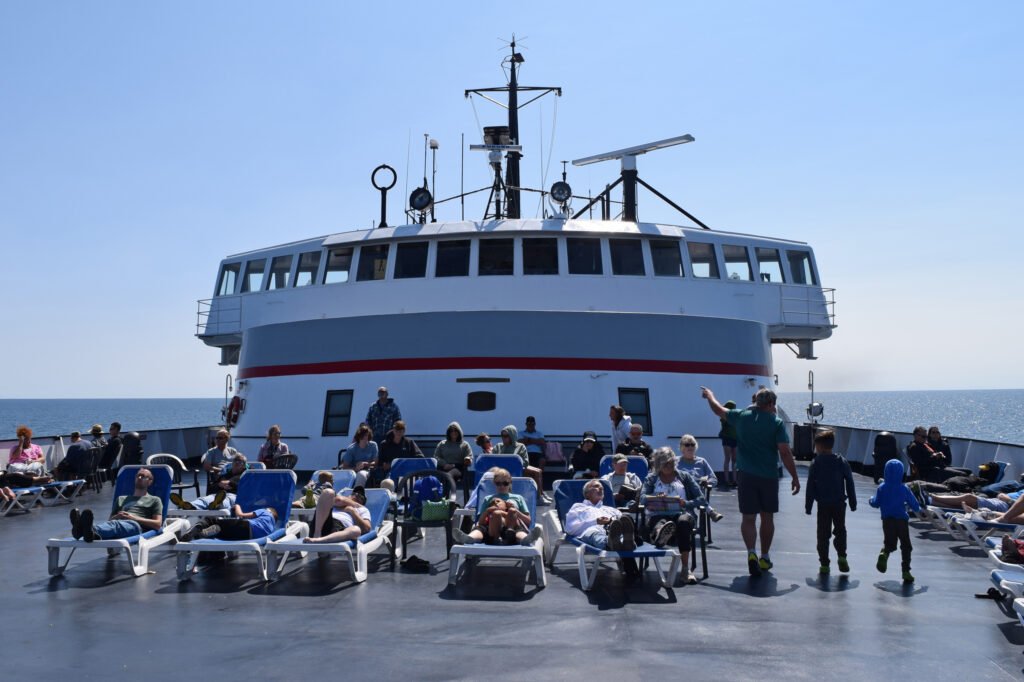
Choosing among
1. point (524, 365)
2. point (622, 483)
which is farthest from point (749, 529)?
point (524, 365)

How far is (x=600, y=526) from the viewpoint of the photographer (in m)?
9.20

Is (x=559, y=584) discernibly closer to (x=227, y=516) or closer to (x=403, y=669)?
(x=403, y=669)

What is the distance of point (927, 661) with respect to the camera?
6.17 m

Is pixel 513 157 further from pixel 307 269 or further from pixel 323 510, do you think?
pixel 323 510

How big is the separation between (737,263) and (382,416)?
843 centimetres

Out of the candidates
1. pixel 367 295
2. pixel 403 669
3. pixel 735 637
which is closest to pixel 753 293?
pixel 367 295

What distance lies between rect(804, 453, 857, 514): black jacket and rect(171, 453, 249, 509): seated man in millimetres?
6308

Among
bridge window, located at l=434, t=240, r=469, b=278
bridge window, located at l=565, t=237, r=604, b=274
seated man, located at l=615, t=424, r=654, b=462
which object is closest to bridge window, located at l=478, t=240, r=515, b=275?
bridge window, located at l=434, t=240, r=469, b=278

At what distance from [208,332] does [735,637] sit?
17.1 metres

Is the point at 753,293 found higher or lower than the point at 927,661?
higher

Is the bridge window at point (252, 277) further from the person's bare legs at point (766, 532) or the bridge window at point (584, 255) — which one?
the person's bare legs at point (766, 532)

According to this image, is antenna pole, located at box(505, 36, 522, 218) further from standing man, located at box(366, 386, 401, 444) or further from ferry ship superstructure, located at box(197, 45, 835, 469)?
standing man, located at box(366, 386, 401, 444)

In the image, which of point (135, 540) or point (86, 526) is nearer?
point (86, 526)

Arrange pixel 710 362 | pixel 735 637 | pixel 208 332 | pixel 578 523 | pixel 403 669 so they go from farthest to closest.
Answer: pixel 208 332, pixel 710 362, pixel 578 523, pixel 735 637, pixel 403 669
